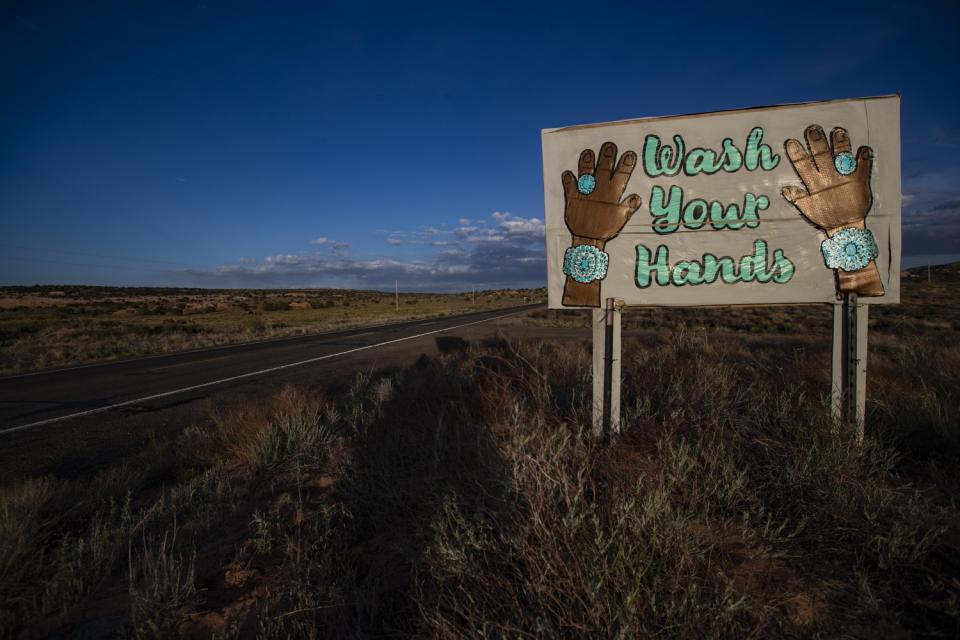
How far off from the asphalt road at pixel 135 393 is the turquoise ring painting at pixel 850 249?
7701 millimetres

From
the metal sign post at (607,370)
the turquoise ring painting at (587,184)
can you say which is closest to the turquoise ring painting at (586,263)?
the metal sign post at (607,370)

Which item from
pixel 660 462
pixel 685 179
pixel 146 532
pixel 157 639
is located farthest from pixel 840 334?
pixel 146 532

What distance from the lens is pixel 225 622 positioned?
7.36 ft

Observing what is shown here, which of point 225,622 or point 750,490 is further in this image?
point 750,490

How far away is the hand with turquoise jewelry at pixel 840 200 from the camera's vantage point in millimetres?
3891

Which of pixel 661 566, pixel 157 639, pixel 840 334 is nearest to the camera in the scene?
pixel 661 566

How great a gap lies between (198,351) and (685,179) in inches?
664

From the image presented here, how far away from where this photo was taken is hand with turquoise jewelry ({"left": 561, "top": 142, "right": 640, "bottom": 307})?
420 centimetres

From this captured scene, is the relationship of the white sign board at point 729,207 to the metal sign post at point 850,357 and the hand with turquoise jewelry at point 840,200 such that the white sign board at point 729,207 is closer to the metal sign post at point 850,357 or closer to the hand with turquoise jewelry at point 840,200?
the hand with turquoise jewelry at point 840,200

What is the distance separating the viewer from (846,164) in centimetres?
389

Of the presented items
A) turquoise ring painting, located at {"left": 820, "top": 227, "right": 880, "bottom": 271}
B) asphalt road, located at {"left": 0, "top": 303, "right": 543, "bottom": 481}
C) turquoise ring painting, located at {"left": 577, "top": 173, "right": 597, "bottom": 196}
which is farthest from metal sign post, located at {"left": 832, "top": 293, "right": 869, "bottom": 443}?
asphalt road, located at {"left": 0, "top": 303, "right": 543, "bottom": 481}

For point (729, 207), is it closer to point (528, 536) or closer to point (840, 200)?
point (840, 200)

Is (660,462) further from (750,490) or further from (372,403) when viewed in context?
(372,403)

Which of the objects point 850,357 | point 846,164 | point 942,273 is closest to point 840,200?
point 846,164
